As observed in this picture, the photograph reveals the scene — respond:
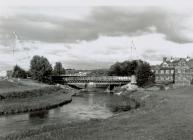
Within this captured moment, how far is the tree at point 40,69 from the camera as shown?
142m

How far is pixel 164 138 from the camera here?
22.8m

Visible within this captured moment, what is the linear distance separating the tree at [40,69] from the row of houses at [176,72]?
59.2 metres

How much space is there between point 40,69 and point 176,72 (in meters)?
65.7

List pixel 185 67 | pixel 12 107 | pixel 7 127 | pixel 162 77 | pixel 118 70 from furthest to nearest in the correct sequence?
pixel 118 70, pixel 162 77, pixel 185 67, pixel 12 107, pixel 7 127

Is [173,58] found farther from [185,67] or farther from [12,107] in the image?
[12,107]

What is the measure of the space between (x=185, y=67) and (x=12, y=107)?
10166 centimetres

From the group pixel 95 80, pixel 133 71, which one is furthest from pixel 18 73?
pixel 133 71

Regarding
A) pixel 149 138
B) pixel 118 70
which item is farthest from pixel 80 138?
pixel 118 70

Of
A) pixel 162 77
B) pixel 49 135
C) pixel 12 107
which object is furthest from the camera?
pixel 162 77

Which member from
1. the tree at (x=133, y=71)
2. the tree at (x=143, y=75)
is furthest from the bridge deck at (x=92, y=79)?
the tree at (x=133, y=71)

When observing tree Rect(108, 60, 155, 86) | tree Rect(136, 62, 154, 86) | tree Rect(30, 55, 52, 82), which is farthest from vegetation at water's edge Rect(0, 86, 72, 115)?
tree Rect(108, 60, 155, 86)

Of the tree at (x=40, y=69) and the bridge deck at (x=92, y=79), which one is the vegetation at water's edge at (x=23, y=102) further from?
the bridge deck at (x=92, y=79)

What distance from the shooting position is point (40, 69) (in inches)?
5615

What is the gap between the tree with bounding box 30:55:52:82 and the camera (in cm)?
14200
